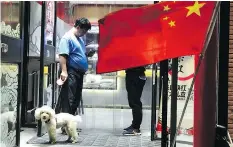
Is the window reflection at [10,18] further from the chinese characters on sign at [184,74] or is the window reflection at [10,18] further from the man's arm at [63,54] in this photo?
the chinese characters on sign at [184,74]

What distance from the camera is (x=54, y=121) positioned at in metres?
4.68

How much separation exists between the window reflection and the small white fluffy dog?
92 centimetres

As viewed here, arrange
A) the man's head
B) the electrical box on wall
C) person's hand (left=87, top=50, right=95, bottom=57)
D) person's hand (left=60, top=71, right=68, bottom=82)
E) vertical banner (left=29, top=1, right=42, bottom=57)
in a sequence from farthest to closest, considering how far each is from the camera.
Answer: person's hand (left=87, top=50, right=95, bottom=57)
vertical banner (left=29, top=1, right=42, bottom=57)
the man's head
person's hand (left=60, top=71, right=68, bottom=82)
the electrical box on wall

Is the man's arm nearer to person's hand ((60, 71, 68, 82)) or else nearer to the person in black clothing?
person's hand ((60, 71, 68, 82))

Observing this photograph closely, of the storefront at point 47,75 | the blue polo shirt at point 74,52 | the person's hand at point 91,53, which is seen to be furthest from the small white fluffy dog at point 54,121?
the person's hand at point 91,53

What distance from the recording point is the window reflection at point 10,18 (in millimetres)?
3871

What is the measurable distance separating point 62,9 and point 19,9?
115 inches

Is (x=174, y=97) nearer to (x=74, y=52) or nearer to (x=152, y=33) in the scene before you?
(x=152, y=33)

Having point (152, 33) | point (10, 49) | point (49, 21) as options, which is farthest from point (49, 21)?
point (152, 33)

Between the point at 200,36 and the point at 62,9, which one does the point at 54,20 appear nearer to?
the point at 62,9

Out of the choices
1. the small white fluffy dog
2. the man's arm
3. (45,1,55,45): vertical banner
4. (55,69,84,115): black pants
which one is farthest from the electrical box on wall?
(45,1,55,45): vertical banner

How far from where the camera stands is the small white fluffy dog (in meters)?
4.59

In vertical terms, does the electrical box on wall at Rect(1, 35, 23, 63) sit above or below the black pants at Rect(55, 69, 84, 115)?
above

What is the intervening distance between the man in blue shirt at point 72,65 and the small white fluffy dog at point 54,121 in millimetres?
411
